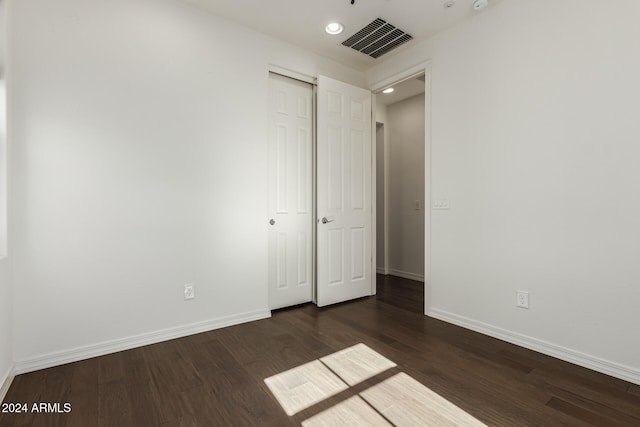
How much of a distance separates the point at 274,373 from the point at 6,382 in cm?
153

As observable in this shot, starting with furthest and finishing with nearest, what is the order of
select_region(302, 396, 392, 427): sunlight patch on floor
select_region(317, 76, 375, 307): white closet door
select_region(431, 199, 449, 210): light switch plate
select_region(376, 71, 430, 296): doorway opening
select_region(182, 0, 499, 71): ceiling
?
select_region(376, 71, 430, 296): doorway opening, select_region(317, 76, 375, 307): white closet door, select_region(431, 199, 449, 210): light switch plate, select_region(182, 0, 499, 71): ceiling, select_region(302, 396, 392, 427): sunlight patch on floor

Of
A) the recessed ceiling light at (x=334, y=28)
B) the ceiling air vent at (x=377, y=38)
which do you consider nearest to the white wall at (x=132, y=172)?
the recessed ceiling light at (x=334, y=28)

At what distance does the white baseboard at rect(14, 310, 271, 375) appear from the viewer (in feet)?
6.47

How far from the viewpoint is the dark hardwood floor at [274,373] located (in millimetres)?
1533

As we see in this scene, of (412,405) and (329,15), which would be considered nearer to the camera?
(412,405)

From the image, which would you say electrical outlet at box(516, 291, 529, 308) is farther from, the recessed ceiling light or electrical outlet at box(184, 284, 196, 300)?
the recessed ceiling light

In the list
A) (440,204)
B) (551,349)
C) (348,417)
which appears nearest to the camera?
(348,417)

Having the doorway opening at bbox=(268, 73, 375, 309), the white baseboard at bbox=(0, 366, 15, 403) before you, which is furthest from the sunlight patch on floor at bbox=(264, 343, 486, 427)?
the white baseboard at bbox=(0, 366, 15, 403)

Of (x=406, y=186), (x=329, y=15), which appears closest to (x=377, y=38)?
(x=329, y=15)

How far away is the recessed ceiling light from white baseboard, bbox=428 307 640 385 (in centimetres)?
286

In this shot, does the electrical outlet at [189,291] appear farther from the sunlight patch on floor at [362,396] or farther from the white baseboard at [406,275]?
the white baseboard at [406,275]

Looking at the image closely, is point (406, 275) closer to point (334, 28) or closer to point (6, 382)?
point (334, 28)

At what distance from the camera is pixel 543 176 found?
2252mm

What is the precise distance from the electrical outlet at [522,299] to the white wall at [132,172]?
219 cm
